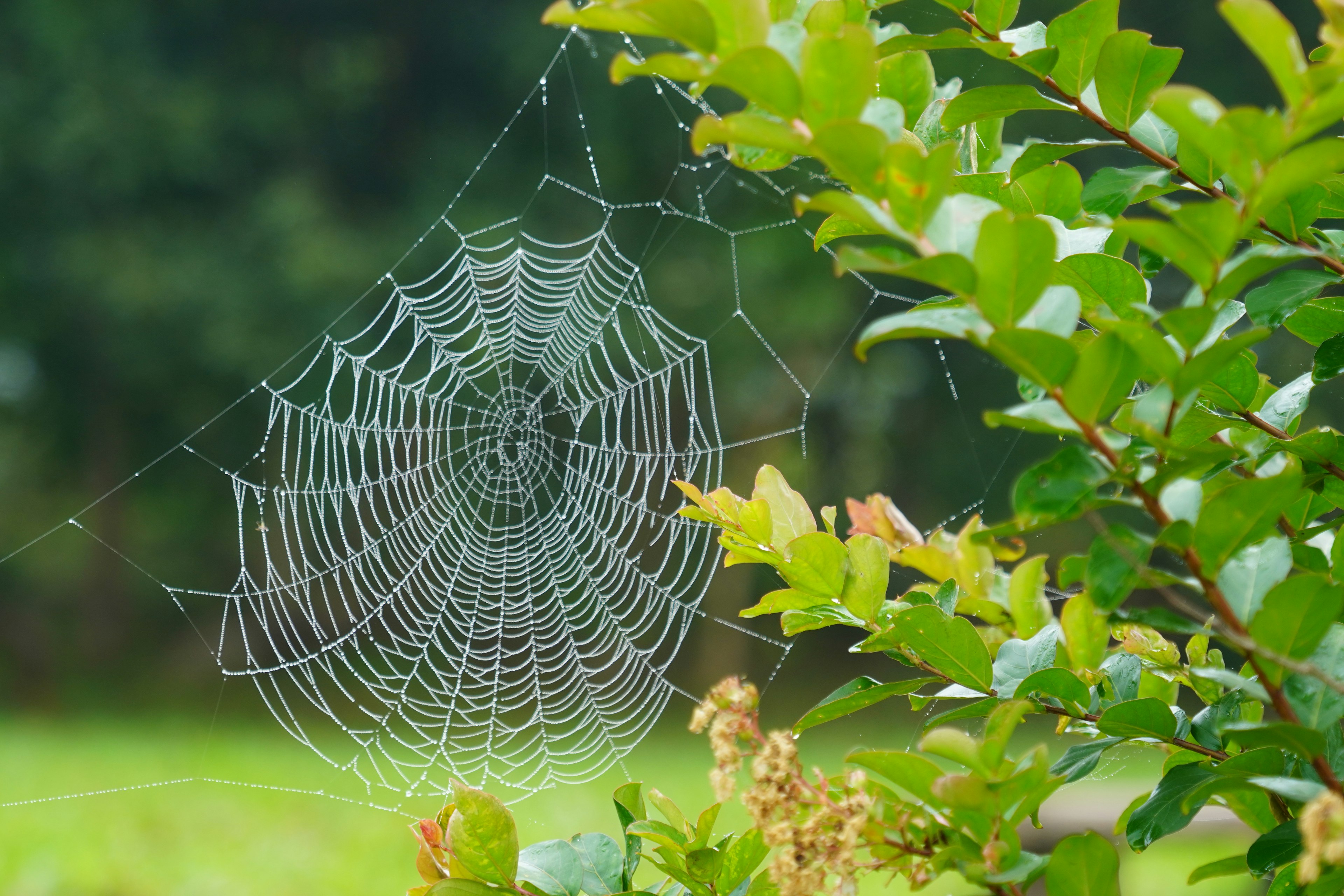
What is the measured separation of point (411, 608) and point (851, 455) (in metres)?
5.39

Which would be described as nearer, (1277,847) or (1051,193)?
(1277,847)

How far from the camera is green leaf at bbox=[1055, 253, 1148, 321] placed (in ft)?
2.51

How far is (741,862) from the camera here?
82cm

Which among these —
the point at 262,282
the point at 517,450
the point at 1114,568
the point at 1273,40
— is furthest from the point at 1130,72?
the point at 262,282

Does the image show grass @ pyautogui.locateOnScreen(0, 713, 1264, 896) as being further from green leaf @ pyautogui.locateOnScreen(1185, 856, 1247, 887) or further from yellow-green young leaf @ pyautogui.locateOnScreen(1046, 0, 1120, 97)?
yellow-green young leaf @ pyautogui.locateOnScreen(1046, 0, 1120, 97)

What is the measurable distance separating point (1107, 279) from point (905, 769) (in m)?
0.39

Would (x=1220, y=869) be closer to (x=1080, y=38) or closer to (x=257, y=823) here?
(x=1080, y=38)

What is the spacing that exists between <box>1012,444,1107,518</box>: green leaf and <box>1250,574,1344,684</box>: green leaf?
119mm

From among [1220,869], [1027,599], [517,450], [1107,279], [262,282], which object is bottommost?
[1220,869]

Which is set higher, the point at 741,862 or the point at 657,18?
the point at 657,18

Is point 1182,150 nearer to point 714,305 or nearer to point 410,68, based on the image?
point 714,305

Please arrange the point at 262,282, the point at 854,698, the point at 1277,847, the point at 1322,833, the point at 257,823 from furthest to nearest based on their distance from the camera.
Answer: the point at 262,282 < the point at 257,823 < the point at 854,698 < the point at 1277,847 < the point at 1322,833

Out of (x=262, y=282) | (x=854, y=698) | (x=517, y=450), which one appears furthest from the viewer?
(x=262, y=282)

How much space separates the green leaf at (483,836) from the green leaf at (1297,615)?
49cm
